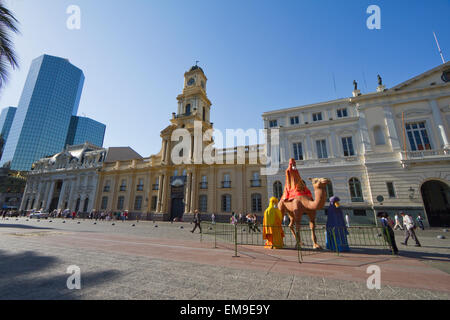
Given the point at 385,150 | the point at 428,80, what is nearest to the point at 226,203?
the point at 385,150

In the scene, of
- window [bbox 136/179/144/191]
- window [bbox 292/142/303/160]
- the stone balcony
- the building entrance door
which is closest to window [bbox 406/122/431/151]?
the stone balcony

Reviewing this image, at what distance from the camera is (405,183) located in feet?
53.8

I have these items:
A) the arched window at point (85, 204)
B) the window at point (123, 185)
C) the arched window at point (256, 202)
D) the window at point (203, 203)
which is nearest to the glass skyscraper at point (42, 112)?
the arched window at point (85, 204)

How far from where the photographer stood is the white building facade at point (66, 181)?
35531mm

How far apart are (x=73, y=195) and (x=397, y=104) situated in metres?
52.0

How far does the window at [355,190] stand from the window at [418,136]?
5.58 m

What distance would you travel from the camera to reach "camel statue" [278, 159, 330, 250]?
773cm

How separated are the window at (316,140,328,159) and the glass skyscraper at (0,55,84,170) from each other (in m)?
102

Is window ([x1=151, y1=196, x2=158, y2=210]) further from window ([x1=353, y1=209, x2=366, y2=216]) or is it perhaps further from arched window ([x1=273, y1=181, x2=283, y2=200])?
window ([x1=353, y1=209, x2=366, y2=216])

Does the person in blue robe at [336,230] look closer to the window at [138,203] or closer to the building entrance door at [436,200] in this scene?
the building entrance door at [436,200]

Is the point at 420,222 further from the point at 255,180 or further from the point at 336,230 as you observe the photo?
the point at 255,180

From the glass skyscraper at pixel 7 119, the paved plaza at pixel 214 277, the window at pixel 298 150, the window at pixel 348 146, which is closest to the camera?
the paved plaza at pixel 214 277

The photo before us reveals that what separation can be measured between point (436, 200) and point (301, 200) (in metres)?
20.9
